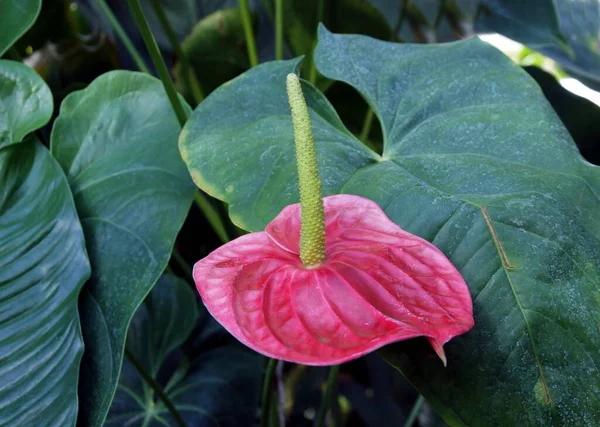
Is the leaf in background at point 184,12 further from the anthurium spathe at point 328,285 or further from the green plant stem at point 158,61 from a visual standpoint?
the anthurium spathe at point 328,285

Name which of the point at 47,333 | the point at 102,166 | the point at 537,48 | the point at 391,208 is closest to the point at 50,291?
the point at 47,333

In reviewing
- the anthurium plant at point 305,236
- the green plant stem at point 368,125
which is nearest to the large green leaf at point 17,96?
the anthurium plant at point 305,236

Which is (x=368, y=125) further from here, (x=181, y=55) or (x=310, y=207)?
(x=310, y=207)

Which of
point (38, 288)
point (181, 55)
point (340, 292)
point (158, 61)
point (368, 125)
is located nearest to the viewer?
point (340, 292)

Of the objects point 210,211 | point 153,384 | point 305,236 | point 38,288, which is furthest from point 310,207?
point 210,211

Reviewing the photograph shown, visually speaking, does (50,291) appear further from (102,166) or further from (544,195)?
(544,195)

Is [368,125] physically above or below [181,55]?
below

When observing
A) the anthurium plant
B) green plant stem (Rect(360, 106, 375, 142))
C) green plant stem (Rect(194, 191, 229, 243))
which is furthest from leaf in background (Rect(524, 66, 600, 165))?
green plant stem (Rect(194, 191, 229, 243))

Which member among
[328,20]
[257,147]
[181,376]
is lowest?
[181,376]
